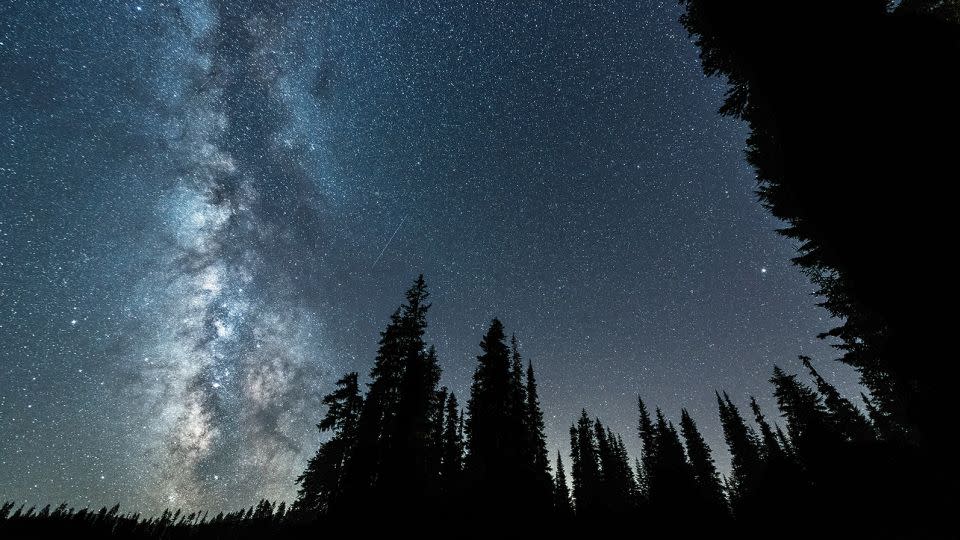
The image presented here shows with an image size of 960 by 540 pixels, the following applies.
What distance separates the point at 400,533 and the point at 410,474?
4630 mm

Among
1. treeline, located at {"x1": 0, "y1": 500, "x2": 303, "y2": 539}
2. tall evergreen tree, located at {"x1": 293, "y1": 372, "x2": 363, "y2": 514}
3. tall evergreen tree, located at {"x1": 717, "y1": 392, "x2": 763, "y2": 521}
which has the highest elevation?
tall evergreen tree, located at {"x1": 717, "y1": 392, "x2": 763, "y2": 521}

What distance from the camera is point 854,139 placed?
255 centimetres

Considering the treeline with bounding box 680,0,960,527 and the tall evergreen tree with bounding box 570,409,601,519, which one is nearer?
the treeline with bounding box 680,0,960,527

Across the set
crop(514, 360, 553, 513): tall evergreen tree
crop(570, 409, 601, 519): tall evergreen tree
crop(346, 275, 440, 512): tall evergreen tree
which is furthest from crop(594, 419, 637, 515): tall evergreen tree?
crop(346, 275, 440, 512): tall evergreen tree

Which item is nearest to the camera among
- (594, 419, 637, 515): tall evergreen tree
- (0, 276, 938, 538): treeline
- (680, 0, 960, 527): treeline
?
(680, 0, 960, 527): treeline

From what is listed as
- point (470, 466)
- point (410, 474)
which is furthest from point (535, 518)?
point (470, 466)

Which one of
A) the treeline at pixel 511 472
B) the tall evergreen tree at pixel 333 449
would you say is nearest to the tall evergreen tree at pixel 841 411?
the treeline at pixel 511 472

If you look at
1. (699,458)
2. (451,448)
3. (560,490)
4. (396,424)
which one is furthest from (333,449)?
(699,458)

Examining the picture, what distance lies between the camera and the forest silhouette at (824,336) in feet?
7.52

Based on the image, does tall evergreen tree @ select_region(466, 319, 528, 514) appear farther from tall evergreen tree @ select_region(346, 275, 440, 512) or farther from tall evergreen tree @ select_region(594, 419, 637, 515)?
tall evergreen tree @ select_region(594, 419, 637, 515)

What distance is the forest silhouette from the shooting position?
2291 mm

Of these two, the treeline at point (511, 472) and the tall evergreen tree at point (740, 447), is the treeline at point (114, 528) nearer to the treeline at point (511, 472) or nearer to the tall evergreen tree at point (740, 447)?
the treeline at point (511, 472)

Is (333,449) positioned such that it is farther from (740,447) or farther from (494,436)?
(740,447)

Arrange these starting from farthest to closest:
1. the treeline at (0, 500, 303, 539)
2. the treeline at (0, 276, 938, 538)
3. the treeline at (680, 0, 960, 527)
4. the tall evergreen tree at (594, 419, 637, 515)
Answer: the tall evergreen tree at (594, 419, 637, 515), the treeline at (0, 500, 303, 539), the treeline at (0, 276, 938, 538), the treeline at (680, 0, 960, 527)
